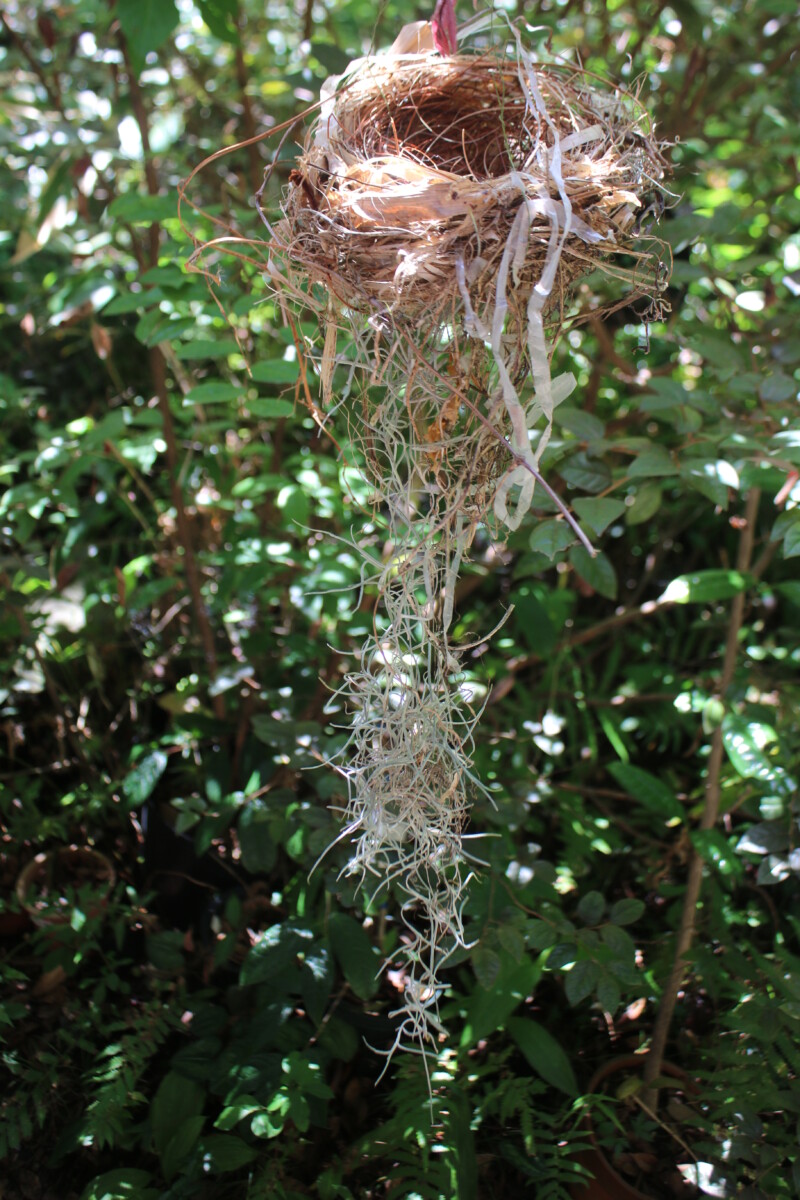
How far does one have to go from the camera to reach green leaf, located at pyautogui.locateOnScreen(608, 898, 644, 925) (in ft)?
3.23

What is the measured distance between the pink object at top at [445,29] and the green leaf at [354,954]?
3.14 feet

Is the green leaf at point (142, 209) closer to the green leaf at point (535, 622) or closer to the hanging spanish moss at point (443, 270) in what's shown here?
the hanging spanish moss at point (443, 270)

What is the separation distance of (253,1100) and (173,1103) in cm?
14

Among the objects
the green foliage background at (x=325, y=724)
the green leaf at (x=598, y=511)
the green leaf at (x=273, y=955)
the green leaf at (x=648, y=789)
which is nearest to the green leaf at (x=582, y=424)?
the green foliage background at (x=325, y=724)

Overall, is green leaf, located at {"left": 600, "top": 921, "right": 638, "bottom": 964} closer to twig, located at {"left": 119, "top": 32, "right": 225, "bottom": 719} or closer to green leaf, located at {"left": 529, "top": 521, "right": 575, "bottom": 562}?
green leaf, located at {"left": 529, "top": 521, "right": 575, "bottom": 562}

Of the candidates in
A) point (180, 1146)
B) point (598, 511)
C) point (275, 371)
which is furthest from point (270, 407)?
point (180, 1146)

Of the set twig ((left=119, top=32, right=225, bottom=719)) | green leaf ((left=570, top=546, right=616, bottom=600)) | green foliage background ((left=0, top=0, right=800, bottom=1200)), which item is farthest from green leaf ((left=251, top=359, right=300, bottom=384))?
green leaf ((left=570, top=546, right=616, bottom=600))

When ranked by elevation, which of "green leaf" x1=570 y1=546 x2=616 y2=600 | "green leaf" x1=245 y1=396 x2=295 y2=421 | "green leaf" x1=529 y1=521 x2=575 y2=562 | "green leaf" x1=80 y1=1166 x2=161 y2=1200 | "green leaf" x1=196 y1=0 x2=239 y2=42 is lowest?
"green leaf" x1=80 y1=1166 x2=161 y2=1200

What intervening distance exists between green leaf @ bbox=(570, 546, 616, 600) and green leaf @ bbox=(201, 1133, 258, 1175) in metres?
0.78

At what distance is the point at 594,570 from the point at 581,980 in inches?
19.4

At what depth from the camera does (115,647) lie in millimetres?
1607

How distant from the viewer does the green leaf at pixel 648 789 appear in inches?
50.3

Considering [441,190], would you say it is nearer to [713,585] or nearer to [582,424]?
[582,424]

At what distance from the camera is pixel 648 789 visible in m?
1.28
